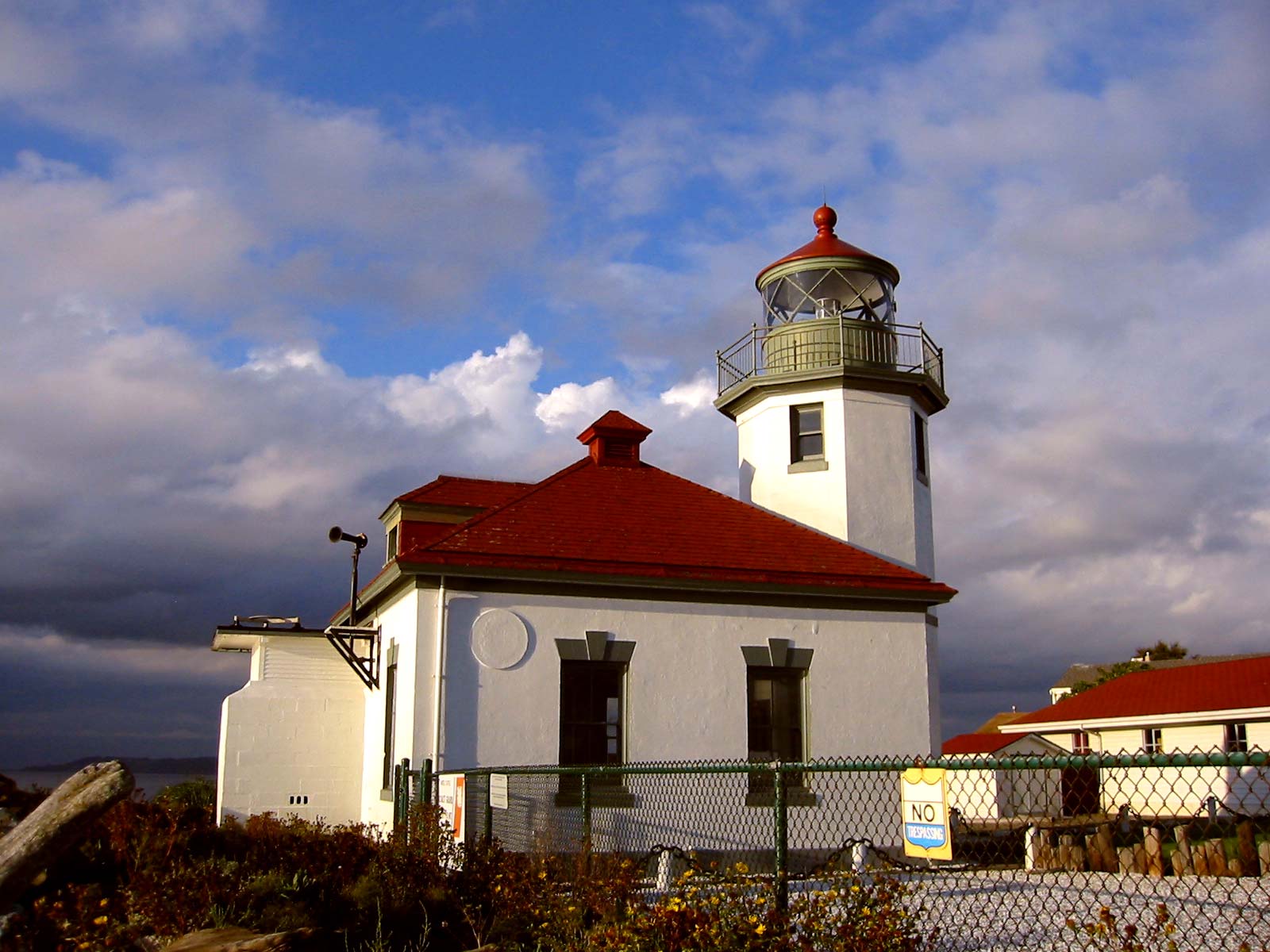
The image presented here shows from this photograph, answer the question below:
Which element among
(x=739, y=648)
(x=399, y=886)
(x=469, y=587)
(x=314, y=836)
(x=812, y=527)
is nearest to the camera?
(x=399, y=886)

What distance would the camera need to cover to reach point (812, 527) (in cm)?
1933

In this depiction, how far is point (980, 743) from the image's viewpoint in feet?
129

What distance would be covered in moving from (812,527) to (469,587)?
21.3 ft

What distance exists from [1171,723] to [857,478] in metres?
18.7

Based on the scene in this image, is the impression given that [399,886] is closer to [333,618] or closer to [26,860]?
[26,860]

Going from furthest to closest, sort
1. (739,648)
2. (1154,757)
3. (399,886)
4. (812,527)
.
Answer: (812,527) < (739,648) < (399,886) < (1154,757)

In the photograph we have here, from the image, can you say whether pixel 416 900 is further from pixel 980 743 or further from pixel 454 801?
pixel 980 743

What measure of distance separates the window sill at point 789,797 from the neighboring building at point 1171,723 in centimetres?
1403

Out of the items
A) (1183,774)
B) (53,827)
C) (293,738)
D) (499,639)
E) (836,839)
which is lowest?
(836,839)

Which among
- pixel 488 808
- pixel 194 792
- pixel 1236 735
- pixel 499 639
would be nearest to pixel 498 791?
pixel 488 808

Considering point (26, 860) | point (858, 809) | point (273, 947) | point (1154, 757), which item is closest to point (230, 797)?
point (858, 809)

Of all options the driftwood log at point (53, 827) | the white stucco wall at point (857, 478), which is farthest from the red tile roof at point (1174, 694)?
the driftwood log at point (53, 827)

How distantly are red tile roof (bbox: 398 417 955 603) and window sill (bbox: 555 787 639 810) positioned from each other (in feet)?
9.53

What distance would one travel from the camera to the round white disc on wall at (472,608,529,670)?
606 inches
